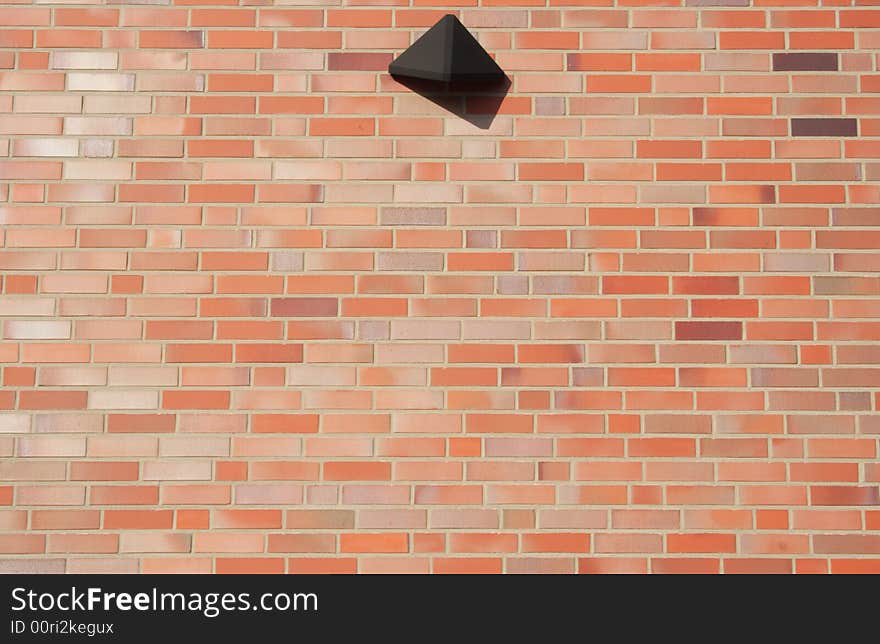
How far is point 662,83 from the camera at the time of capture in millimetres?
2822

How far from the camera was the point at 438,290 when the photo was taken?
8.93 feet

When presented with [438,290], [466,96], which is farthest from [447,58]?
[438,290]

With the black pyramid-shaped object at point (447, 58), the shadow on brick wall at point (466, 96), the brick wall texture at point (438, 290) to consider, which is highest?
the black pyramid-shaped object at point (447, 58)

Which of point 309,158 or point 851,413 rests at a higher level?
point 309,158

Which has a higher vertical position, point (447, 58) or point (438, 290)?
point (447, 58)

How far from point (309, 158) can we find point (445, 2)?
606 mm

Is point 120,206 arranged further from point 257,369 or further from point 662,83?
point 662,83

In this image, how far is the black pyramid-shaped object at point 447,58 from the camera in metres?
2.75

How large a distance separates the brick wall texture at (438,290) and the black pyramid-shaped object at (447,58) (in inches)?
2.7

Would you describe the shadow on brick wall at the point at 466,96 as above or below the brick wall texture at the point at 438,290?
above

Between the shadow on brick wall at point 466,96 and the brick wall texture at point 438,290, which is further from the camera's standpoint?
the shadow on brick wall at point 466,96

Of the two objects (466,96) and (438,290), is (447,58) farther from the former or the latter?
(438,290)

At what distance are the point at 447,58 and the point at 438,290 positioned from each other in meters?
0.64
